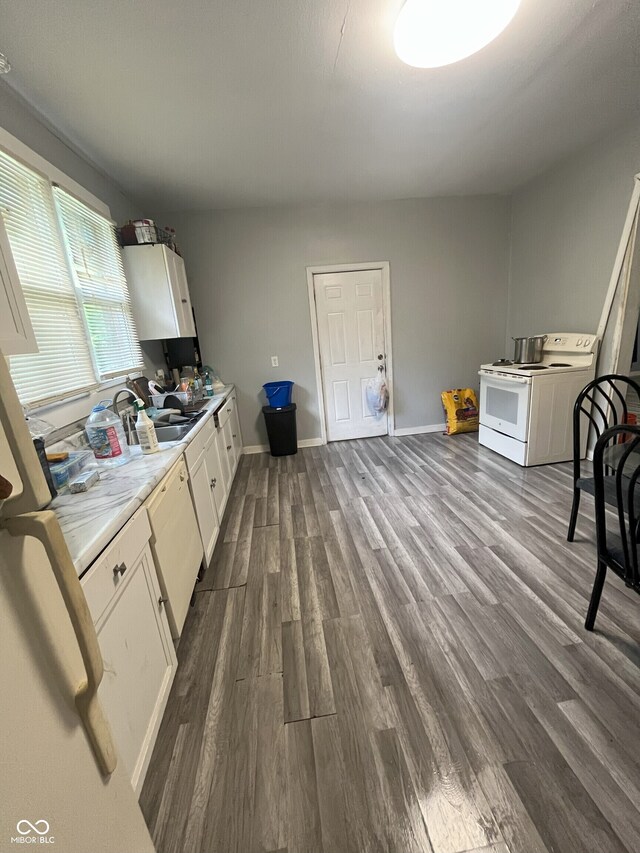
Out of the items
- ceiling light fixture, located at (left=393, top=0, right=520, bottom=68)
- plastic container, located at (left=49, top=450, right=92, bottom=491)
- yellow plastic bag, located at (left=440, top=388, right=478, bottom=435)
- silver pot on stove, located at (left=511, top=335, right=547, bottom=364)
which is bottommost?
yellow plastic bag, located at (left=440, top=388, right=478, bottom=435)

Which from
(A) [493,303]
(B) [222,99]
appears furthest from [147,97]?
(A) [493,303]

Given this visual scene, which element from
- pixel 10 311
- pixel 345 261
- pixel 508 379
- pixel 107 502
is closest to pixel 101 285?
pixel 10 311

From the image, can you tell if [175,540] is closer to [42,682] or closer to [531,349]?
[42,682]

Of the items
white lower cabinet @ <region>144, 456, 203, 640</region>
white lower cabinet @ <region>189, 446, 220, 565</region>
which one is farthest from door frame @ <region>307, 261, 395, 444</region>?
white lower cabinet @ <region>144, 456, 203, 640</region>

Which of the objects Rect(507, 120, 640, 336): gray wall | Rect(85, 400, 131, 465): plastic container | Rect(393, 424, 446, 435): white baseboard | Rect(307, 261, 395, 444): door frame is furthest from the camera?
Rect(393, 424, 446, 435): white baseboard

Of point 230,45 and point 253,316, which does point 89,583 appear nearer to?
point 230,45

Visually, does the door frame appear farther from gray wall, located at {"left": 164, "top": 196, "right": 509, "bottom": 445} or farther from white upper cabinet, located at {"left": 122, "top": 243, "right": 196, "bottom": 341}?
white upper cabinet, located at {"left": 122, "top": 243, "right": 196, "bottom": 341}

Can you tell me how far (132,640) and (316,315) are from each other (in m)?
3.47

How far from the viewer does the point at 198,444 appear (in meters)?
2.13

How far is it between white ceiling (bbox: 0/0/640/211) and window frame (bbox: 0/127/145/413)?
0.95 feet

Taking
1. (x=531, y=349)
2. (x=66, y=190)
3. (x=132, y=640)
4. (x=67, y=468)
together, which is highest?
(x=66, y=190)

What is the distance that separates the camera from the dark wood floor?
975mm

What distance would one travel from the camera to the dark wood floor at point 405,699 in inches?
38.4

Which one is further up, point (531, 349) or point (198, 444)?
point (531, 349)
